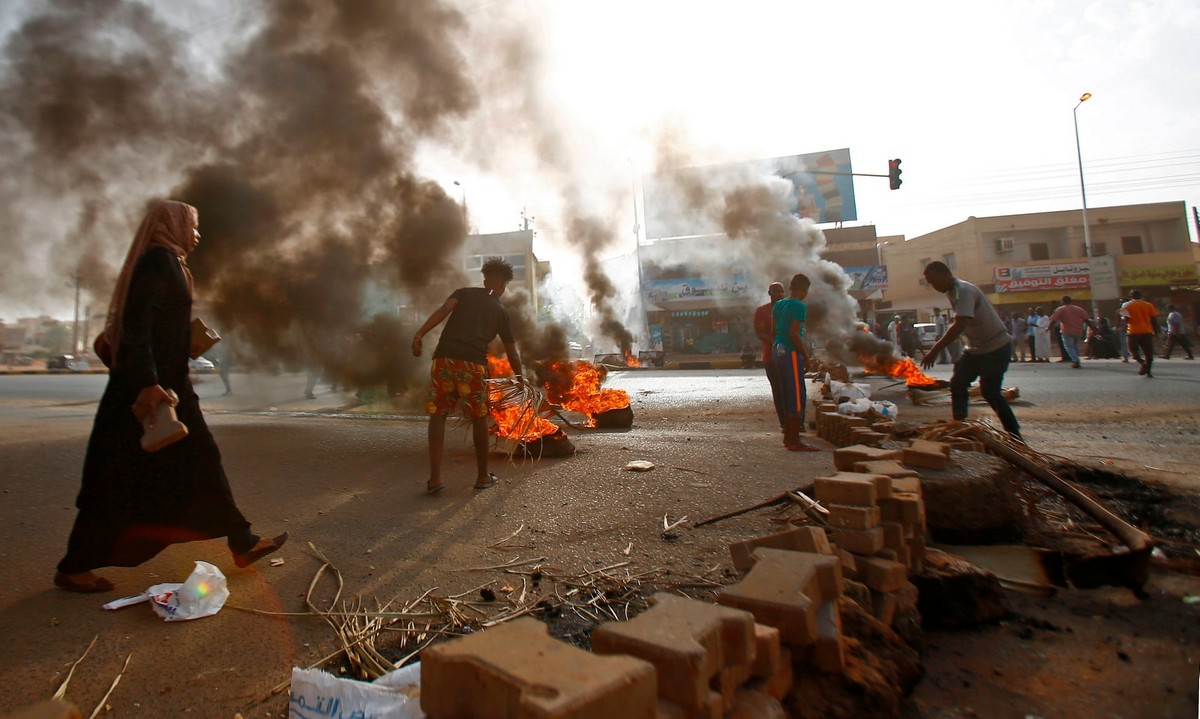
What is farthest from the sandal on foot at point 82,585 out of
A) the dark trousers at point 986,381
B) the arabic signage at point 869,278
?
the arabic signage at point 869,278

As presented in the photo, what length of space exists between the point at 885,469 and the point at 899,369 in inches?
416

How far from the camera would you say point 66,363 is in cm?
2386

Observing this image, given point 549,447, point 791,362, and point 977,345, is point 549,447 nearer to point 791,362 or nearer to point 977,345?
point 791,362

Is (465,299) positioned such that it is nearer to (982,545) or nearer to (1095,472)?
(982,545)

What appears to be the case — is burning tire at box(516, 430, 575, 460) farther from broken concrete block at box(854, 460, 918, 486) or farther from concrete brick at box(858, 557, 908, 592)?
concrete brick at box(858, 557, 908, 592)

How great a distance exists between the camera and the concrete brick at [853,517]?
233 cm

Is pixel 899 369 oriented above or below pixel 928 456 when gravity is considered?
below

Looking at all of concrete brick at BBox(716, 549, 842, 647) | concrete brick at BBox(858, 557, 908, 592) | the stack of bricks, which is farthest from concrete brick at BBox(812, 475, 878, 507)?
concrete brick at BBox(716, 549, 842, 647)

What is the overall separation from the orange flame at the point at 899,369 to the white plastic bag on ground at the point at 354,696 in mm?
10118

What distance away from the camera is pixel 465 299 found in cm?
436

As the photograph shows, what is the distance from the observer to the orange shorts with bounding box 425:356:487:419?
4.17 meters

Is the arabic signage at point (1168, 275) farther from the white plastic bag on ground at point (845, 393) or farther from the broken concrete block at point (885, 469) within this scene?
the broken concrete block at point (885, 469)

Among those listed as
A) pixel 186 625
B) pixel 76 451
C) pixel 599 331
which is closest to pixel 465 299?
pixel 186 625

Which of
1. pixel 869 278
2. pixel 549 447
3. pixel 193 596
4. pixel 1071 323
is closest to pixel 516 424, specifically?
pixel 549 447
